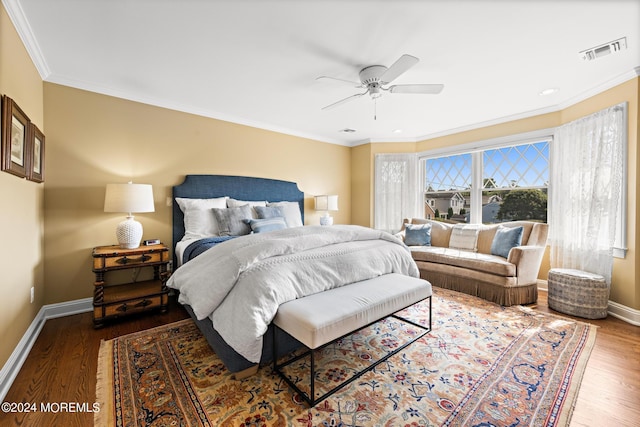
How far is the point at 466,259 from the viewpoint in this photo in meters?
3.42

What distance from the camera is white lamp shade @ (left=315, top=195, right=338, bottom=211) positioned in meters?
4.80

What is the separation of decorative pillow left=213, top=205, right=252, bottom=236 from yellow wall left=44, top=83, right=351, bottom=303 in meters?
0.72

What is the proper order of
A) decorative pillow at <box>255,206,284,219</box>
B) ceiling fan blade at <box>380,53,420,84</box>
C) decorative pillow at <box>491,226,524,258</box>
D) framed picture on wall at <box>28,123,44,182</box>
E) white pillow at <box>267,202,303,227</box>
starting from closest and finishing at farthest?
ceiling fan blade at <box>380,53,420,84</box> < framed picture on wall at <box>28,123,44,182</box> < decorative pillow at <box>491,226,524,258</box> < decorative pillow at <box>255,206,284,219</box> < white pillow at <box>267,202,303,227</box>

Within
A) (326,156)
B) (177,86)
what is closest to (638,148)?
(326,156)

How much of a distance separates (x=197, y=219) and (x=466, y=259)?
3.41 meters

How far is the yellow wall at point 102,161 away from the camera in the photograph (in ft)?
9.04

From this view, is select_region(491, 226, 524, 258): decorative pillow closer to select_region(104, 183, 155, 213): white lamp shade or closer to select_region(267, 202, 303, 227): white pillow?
select_region(267, 202, 303, 227): white pillow

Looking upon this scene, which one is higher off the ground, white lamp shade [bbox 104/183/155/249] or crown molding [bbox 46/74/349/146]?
crown molding [bbox 46/74/349/146]

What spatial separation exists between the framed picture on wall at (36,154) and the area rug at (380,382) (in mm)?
1561

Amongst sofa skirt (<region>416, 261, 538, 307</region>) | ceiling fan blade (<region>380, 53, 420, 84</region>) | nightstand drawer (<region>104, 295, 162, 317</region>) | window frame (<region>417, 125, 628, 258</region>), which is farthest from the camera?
window frame (<region>417, 125, 628, 258</region>)

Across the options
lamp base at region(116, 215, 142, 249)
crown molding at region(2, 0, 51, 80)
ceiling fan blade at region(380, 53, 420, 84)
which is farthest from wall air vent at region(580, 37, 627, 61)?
lamp base at region(116, 215, 142, 249)

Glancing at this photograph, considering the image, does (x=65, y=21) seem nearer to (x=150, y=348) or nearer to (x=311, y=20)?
(x=311, y=20)

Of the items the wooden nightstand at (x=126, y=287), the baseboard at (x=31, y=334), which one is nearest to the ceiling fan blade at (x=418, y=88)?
the wooden nightstand at (x=126, y=287)

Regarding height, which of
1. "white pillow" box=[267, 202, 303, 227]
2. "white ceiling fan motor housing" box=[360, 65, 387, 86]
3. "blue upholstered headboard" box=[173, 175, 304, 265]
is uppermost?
"white ceiling fan motor housing" box=[360, 65, 387, 86]
